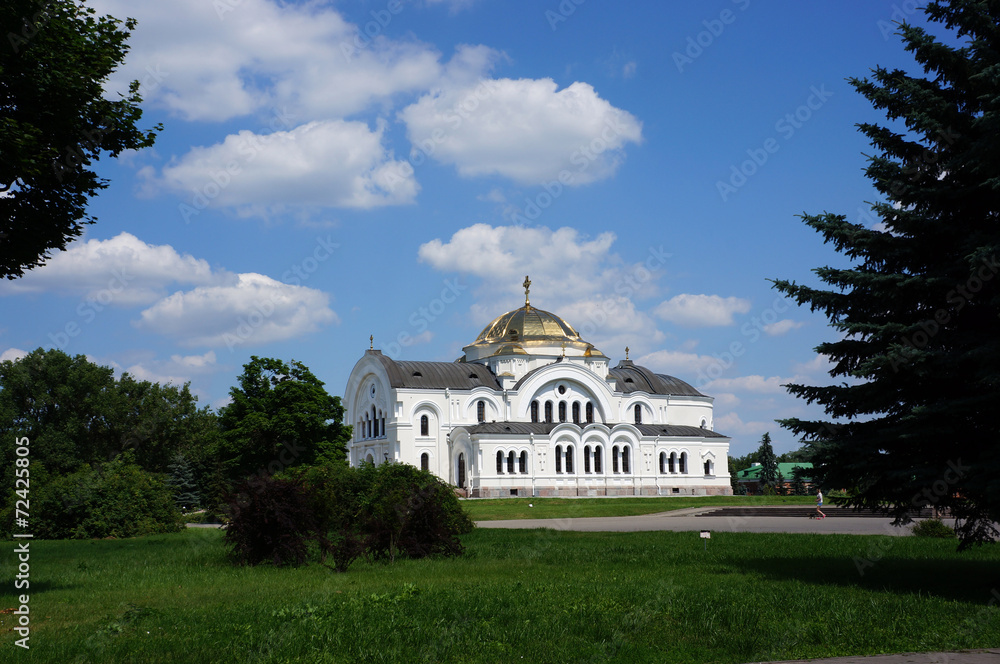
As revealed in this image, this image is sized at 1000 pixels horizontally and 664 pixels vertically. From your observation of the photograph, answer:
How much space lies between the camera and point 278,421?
1761 inches

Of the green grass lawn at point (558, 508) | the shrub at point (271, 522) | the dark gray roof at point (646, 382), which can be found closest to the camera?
the shrub at point (271, 522)

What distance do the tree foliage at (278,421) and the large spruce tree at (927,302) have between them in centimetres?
3456

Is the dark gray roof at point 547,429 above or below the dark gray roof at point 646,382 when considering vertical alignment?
below

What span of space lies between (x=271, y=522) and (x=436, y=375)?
52.6m

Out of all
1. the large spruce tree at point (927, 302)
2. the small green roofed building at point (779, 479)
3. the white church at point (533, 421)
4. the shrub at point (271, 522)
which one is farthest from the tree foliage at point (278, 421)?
the small green roofed building at point (779, 479)

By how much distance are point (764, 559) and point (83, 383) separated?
167ft

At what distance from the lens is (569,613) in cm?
1024

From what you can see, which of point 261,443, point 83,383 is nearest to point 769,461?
point 261,443

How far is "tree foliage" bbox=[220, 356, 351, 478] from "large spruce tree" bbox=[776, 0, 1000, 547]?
34.6 metres

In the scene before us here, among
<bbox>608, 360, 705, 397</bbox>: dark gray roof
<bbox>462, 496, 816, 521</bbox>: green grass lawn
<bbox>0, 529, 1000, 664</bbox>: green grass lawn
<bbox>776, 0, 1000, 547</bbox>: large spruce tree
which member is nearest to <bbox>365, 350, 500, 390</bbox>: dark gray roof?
<bbox>608, 360, 705, 397</bbox>: dark gray roof

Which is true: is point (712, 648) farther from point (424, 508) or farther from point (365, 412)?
point (365, 412)

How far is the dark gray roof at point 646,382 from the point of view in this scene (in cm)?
7785

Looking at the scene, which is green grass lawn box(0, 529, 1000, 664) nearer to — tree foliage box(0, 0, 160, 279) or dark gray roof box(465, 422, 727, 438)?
tree foliage box(0, 0, 160, 279)

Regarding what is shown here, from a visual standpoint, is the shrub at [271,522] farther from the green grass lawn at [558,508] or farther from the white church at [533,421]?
the white church at [533,421]
